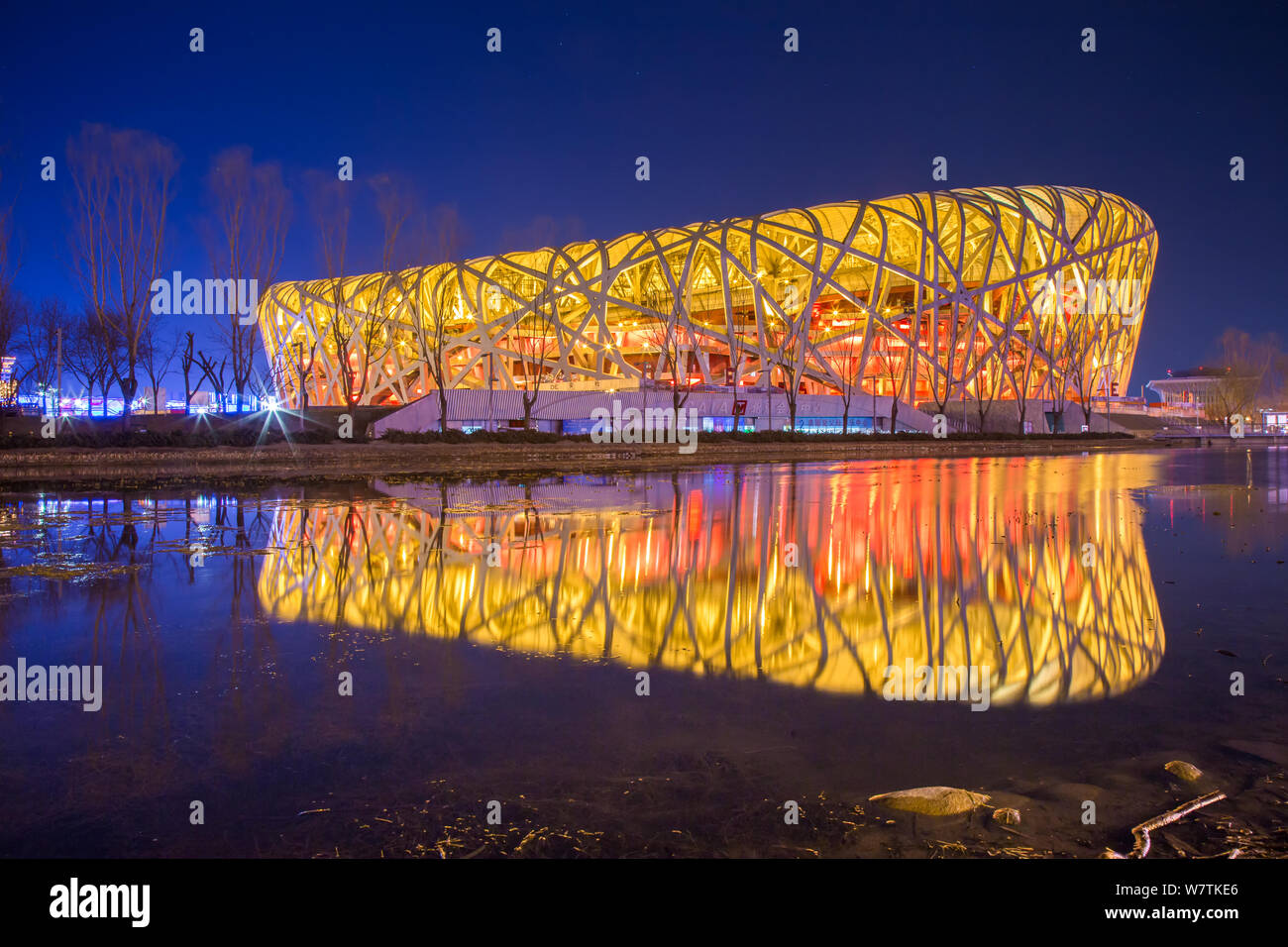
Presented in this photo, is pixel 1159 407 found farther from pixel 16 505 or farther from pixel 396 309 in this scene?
pixel 16 505

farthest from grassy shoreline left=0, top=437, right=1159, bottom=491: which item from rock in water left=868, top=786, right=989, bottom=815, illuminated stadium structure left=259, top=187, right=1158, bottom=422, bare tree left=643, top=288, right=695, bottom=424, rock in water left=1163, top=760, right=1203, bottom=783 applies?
rock in water left=1163, top=760, right=1203, bottom=783

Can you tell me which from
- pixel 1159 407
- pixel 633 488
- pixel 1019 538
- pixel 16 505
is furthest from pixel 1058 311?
pixel 16 505

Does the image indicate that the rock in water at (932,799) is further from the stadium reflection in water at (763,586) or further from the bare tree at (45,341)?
the bare tree at (45,341)

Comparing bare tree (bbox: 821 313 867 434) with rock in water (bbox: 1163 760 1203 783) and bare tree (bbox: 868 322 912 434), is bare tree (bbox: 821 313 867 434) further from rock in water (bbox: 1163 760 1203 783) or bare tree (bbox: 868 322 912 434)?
rock in water (bbox: 1163 760 1203 783)

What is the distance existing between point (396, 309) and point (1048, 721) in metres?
66.7

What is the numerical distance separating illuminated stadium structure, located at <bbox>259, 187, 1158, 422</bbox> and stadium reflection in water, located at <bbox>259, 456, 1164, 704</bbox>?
3977cm

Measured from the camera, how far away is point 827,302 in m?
63.7

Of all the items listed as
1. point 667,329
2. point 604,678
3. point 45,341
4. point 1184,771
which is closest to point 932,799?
point 1184,771

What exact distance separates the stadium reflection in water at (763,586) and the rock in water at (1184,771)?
773 mm

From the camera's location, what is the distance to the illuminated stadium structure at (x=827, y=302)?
184 feet
